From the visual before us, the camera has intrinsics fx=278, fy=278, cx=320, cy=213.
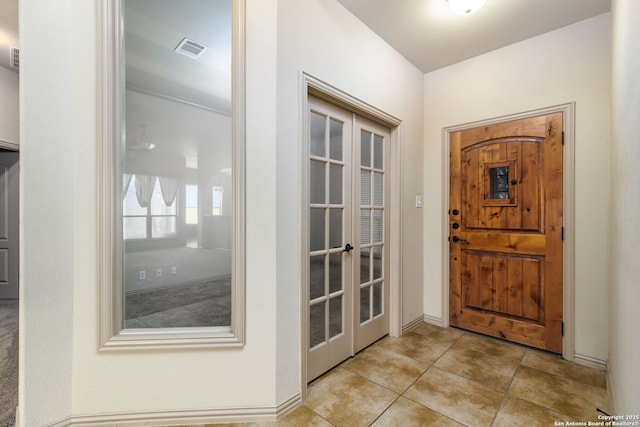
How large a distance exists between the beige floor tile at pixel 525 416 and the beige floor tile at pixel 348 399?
0.60m

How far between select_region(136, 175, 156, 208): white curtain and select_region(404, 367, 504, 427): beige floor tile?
213 cm

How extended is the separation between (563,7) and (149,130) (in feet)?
9.85

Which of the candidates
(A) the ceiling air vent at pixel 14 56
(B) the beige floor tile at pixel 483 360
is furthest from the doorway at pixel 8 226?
(B) the beige floor tile at pixel 483 360

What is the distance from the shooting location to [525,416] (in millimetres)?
1608

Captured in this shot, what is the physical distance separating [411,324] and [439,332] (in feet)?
0.90

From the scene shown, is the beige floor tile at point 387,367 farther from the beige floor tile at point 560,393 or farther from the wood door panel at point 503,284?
the wood door panel at point 503,284

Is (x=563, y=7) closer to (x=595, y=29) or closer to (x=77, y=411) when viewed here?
(x=595, y=29)

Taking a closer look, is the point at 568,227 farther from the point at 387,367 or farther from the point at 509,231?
the point at 387,367

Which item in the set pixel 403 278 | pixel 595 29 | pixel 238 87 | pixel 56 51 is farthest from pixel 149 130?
pixel 595 29

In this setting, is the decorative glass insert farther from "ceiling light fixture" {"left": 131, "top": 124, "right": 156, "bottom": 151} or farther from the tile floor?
"ceiling light fixture" {"left": 131, "top": 124, "right": 156, "bottom": 151}

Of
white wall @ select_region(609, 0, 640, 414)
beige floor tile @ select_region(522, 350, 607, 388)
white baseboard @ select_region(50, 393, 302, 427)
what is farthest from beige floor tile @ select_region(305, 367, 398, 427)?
beige floor tile @ select_region(522, 350, 607, 388)

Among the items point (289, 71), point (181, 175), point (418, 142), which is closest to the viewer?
point (289, 71)

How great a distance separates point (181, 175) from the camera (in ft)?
7.23

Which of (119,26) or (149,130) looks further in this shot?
(149,130)
